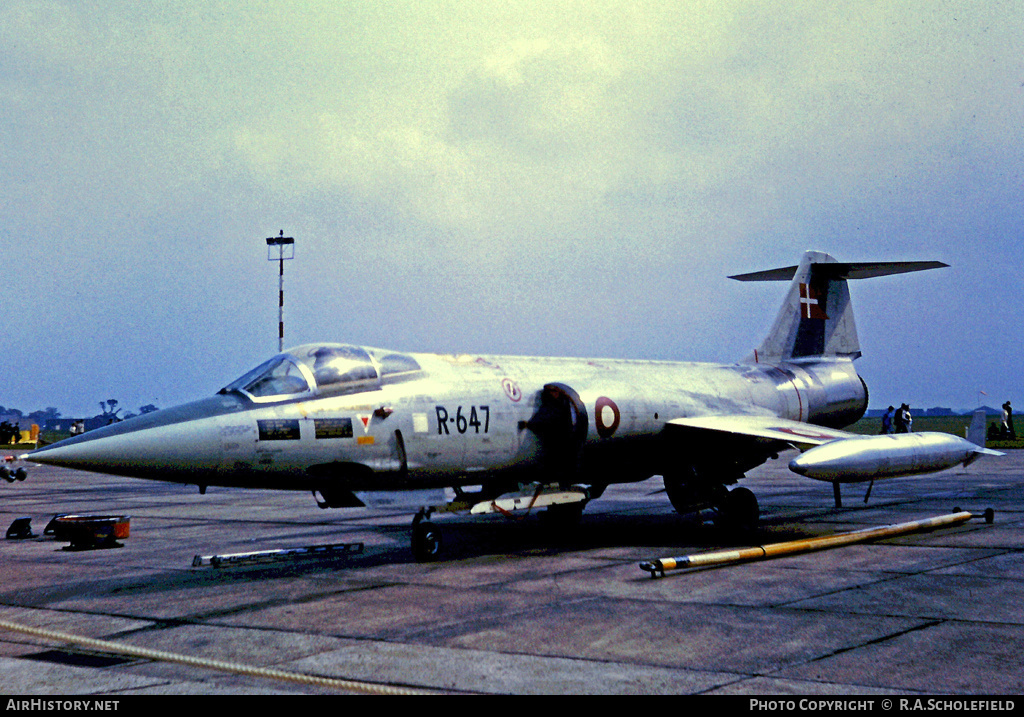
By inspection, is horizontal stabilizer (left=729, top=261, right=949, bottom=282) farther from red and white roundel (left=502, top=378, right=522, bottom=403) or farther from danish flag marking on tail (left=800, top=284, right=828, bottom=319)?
red and white roundel (left=502, top=378, right=522, bottom=403)

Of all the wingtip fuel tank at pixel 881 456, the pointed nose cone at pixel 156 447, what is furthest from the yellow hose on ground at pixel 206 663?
the wingtip fuel tank at pixel 881 456

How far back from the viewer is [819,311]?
1789 cm

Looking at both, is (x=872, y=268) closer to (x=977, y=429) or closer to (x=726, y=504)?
(x=977, y=429)

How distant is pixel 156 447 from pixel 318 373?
2.03 m

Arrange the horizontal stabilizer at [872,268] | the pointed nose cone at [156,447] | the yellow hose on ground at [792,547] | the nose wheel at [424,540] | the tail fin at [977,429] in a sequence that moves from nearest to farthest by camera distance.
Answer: the pointed nose cone at [156,447] < the yellow hose on ground at [792,547] < the nose wheel at [424,540] < the tail fin at [977,429] < the horizontal stabilizer at [872,268]

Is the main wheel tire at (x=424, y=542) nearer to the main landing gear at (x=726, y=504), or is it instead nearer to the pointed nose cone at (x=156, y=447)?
the pointed nose cone at (x=156, y=447)

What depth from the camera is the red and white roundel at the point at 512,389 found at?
40.3ft

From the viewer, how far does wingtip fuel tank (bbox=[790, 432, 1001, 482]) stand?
11.4 metres

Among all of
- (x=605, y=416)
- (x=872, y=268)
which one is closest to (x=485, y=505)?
(x=605, y=416)

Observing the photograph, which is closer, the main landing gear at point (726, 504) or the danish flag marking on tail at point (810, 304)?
the main landing gear at point (726, 504)

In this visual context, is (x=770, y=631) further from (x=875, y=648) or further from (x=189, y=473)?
(x=189, y=473)

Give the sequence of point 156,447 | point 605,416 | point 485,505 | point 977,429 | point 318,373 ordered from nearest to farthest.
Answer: point 156,447 < point 318,373 < point 485,505 < point 605,416 < point 977,429

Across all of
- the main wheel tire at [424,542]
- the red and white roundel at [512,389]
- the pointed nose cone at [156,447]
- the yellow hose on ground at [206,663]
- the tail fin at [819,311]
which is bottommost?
the yellow hose on ground at [206,663]

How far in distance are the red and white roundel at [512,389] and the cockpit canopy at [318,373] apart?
1.43 metres
